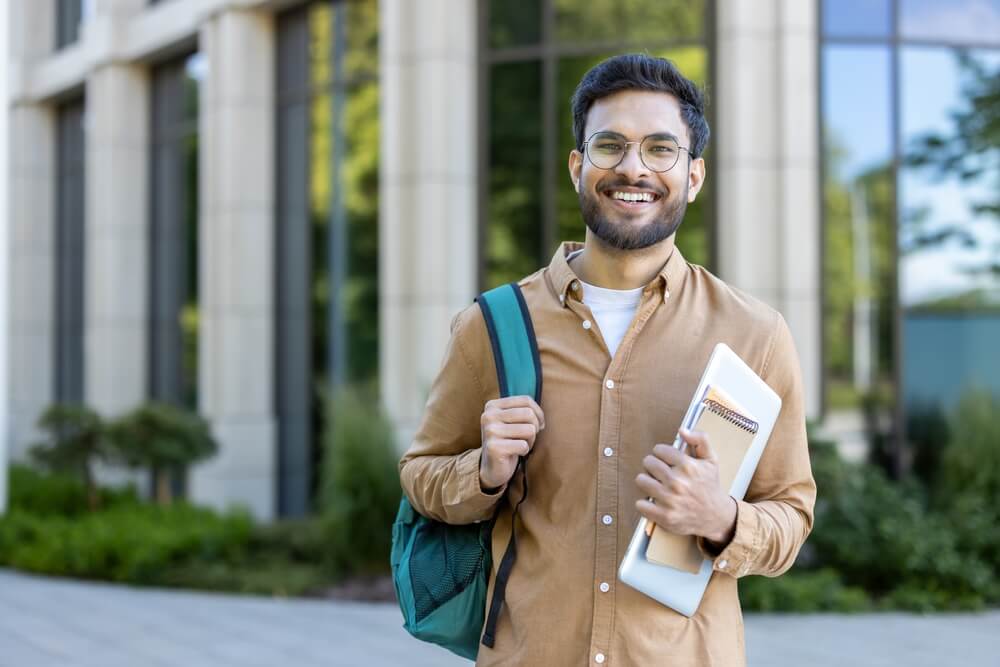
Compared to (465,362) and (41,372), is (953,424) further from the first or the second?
(41,372)

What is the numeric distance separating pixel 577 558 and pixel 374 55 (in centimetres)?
1167

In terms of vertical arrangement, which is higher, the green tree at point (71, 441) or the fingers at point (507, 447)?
the fingers at point (507, 447)

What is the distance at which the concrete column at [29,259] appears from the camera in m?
21.1

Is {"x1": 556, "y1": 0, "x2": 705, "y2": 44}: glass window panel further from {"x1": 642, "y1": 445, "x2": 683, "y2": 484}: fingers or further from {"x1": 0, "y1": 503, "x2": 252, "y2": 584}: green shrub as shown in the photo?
{"x1": 642, "y1": 445, "x2": 683, "y2": 484}: fingers

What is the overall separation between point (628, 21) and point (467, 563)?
9.62 m

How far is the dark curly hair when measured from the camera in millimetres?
2336

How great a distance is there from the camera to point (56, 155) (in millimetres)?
21484

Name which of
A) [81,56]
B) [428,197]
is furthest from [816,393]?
[81,56]

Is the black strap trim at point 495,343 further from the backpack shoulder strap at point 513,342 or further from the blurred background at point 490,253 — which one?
the blurred background at point 490,253

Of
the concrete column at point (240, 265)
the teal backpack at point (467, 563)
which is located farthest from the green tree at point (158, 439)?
the teal backpack at point (467, 563)

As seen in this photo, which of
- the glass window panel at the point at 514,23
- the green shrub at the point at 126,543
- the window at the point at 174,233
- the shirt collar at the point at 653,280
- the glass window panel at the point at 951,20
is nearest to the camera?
the shirt collar at the point at 653,280

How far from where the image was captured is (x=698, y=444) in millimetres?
2104

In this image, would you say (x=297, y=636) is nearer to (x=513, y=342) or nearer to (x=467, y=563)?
(x=467, y=563)

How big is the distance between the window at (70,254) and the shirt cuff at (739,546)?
19618 mm
